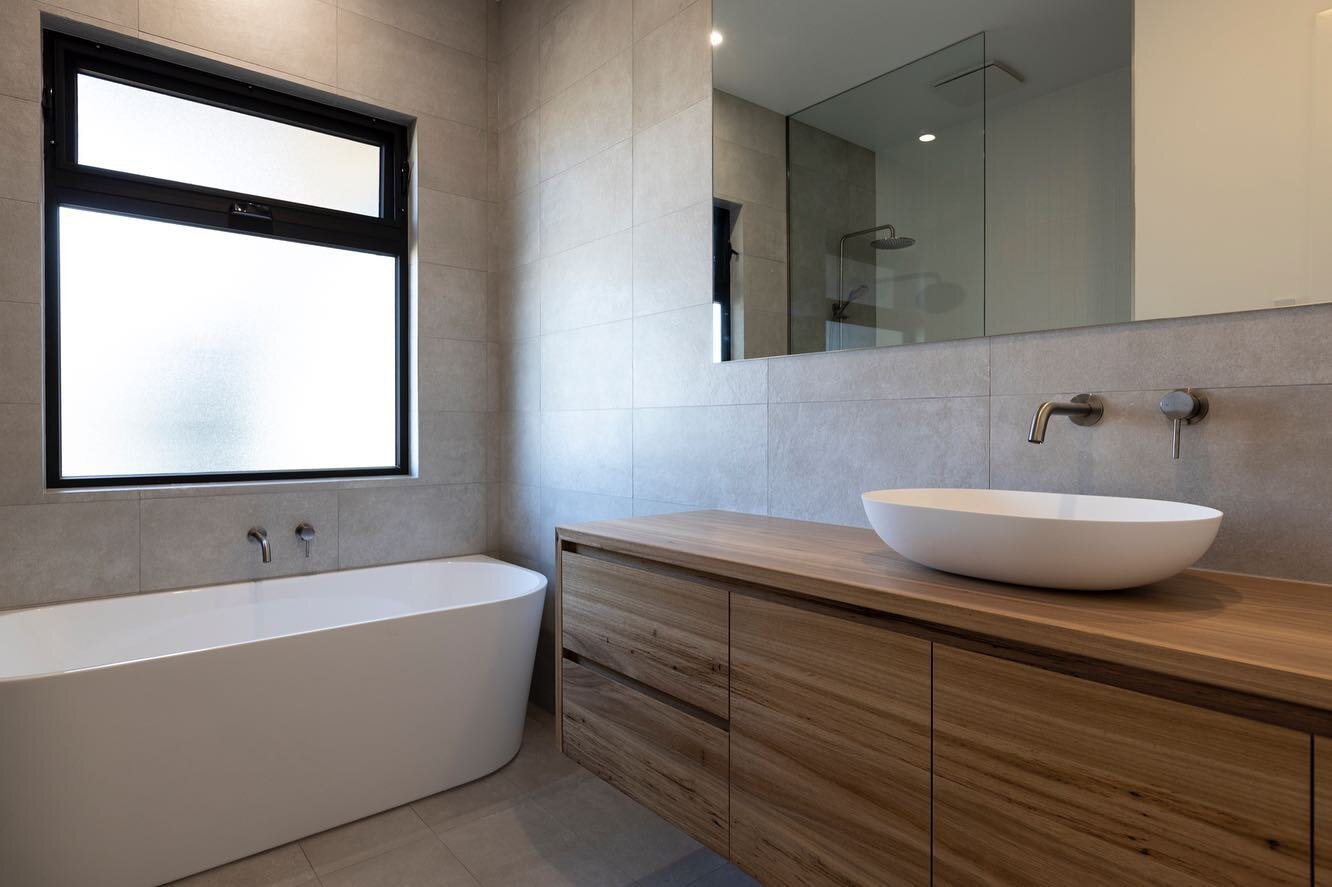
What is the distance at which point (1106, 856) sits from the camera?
0.83 m

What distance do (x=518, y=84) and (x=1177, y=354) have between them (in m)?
2.67

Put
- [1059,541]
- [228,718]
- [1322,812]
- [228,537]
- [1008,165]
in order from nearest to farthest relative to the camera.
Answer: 1. [1322,812]
2. [1059,541]
3. [1008,165]
4. [228,718]
5. [228,537]

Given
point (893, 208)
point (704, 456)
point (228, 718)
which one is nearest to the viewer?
point (893, 208)

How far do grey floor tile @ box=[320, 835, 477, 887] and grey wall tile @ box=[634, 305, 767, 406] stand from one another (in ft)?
4.58

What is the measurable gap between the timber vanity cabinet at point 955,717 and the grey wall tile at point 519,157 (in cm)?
191

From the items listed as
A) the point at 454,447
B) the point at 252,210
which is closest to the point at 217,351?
the point at 252,210

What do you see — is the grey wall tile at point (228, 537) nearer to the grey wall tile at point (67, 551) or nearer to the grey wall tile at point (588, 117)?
the grey wall tile at point (67, 551)

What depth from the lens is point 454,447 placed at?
305cm

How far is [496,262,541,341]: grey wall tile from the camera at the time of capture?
2.92 meters

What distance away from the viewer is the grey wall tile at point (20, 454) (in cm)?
217

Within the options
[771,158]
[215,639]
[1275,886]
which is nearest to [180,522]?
[215,639]

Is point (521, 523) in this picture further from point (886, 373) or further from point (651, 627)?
point (886, 373)

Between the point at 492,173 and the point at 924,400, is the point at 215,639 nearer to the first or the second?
the point at 492,173

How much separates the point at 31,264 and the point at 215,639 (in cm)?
129
